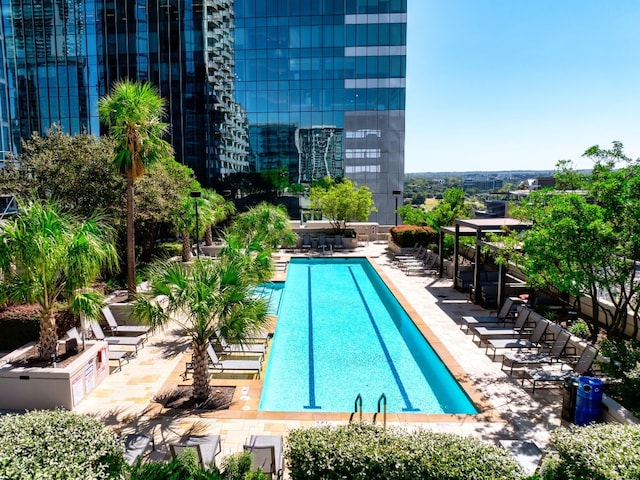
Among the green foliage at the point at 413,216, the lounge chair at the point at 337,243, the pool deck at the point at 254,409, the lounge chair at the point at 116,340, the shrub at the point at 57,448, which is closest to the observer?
the shrub at the point at 57,448

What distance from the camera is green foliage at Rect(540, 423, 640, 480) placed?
4500 millimetres

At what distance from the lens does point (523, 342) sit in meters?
10.4

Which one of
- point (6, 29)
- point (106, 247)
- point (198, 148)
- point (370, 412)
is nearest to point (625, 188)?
point (370, 412)

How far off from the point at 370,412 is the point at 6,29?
45.7 meters

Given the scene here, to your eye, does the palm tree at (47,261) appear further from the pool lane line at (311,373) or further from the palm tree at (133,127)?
the pool lane line at (311,373)

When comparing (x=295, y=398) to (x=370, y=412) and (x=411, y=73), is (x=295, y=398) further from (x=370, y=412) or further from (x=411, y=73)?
(x=411, y=73)

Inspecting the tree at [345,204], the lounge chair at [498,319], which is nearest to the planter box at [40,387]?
the lounge chair at [498,319]

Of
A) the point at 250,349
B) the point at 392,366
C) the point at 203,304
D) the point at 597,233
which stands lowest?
the point at 392,366

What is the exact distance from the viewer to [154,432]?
7.20 metres

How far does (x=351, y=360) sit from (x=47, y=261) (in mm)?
7142

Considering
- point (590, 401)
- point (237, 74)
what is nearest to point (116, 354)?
point (590, 401)

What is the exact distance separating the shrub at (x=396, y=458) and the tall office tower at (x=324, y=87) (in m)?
33.3

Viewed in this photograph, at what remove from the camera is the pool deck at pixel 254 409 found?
7234 millimetres

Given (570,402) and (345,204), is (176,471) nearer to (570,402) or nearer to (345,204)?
(570,402)
